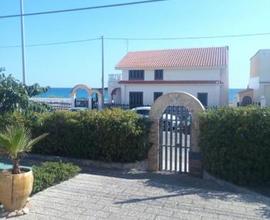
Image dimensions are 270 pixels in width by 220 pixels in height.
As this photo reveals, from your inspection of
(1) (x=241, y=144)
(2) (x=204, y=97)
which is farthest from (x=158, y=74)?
(1) (x=241, y=144)

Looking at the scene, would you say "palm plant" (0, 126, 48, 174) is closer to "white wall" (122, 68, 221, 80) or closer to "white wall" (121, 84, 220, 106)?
"white wall" (121, 84, 220, 106)

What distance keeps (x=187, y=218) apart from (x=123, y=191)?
1.92 meters

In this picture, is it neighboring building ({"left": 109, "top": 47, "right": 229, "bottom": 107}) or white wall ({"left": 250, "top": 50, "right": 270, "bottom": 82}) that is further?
neighboring building ({"left": 109, "top": 47, "right": 229, "bottom": 107})

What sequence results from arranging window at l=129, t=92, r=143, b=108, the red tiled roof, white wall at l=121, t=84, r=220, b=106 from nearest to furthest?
white wall at l=121, t=84, r=220, b=106, the red tiled roof, window at l=129, t=92, r=143, b=108

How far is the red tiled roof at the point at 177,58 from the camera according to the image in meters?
39.5

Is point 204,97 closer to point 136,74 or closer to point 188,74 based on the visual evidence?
point 188,74

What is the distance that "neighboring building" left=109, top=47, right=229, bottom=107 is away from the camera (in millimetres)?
38625

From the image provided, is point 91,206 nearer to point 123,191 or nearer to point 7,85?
point 123,191

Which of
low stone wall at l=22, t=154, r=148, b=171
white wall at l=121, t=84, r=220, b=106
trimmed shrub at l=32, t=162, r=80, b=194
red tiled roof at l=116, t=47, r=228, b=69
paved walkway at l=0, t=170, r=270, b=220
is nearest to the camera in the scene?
paved walkway at l=0, t=170, r=270, b=220

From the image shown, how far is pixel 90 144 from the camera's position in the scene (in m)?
11.4

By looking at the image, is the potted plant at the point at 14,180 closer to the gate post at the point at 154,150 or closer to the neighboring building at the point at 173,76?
the gate post at the point at 154,150

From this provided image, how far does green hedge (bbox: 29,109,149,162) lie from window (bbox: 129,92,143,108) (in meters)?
29.4

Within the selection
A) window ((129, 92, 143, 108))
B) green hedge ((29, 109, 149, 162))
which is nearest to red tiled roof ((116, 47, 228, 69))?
window ((129, 92, 143, 108))

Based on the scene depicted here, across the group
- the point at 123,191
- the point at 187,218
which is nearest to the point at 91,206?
the point at 123,191
